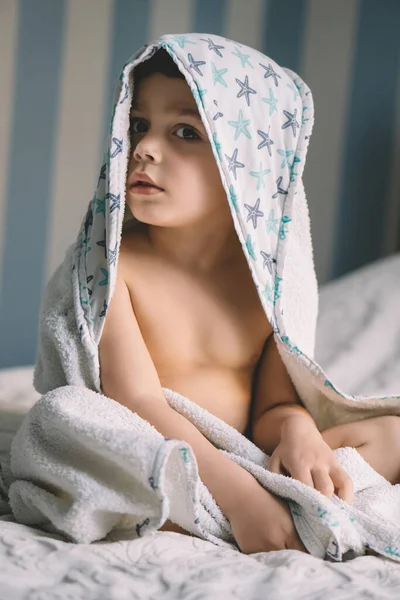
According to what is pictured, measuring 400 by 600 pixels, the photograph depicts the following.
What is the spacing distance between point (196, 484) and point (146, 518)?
0.06 m

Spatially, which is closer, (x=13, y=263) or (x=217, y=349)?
(x=217, y=349)

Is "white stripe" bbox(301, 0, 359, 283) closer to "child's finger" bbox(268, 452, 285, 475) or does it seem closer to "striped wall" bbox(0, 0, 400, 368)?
"striped wall" bbox(0, 0, 400, 368)

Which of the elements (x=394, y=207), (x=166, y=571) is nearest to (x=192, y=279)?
(x=166, y=571)

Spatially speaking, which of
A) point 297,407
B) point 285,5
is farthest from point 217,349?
point 285,5

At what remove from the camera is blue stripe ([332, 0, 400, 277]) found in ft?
7.96

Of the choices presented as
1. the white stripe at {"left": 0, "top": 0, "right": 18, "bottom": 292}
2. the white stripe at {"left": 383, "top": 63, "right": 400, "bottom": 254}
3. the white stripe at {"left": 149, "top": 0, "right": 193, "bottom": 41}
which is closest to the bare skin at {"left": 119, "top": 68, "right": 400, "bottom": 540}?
the white stripe at {"left": 0, "top": 0, "right": 18, "bottom": 292}

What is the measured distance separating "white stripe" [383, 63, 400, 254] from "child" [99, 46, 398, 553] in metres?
1.39

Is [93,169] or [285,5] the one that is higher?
[285,5]

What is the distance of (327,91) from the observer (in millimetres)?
2424

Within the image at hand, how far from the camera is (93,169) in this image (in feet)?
7.15

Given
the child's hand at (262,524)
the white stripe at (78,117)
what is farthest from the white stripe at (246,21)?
the child's hand at (262,524)

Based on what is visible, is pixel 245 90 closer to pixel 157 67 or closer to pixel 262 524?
pixel 157 67

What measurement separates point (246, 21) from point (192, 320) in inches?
54.3

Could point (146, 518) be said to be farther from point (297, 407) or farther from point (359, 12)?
point (359, 12)
